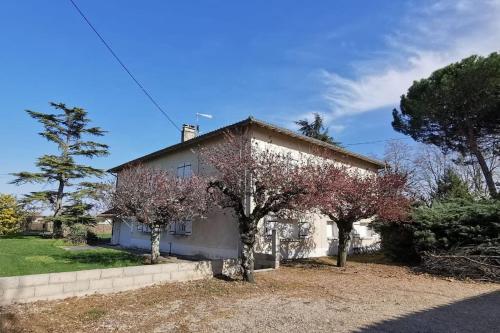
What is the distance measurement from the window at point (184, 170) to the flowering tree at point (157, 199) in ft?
14.0

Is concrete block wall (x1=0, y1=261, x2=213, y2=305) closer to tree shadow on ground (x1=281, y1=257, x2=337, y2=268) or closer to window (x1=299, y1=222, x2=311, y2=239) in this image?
tree shadow on ground (x1=281, y1=257, x2=337, y2=268)

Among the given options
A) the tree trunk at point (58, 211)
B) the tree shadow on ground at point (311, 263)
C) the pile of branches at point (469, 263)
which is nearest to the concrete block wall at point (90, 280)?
the tree shadow on ground at point (311, 263)

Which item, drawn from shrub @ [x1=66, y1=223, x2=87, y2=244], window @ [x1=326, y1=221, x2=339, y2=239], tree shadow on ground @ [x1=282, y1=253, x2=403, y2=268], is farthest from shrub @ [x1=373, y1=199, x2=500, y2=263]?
shrub @ [x1=66, y1=223, x2=87, y2=244]

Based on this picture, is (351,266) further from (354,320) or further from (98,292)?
(98,292)

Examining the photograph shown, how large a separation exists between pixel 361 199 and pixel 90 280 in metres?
9.26

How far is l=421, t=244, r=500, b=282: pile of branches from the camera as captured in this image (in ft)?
38.1

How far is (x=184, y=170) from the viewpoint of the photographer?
18891 mm

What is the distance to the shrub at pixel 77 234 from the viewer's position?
989 inches

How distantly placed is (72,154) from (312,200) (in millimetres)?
24934

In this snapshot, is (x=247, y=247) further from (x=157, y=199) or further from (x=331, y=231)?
(x=331, y=231)

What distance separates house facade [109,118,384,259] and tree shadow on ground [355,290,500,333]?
7.13 m

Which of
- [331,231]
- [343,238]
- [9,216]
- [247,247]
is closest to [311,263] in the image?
[343,238]

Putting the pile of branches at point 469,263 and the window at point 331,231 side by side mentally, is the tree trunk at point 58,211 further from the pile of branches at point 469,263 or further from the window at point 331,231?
the pile of branches at point 469,263

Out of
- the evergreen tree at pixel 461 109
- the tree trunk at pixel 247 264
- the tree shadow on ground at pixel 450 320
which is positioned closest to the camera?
the tree shadow on ground at pixel 450 320
